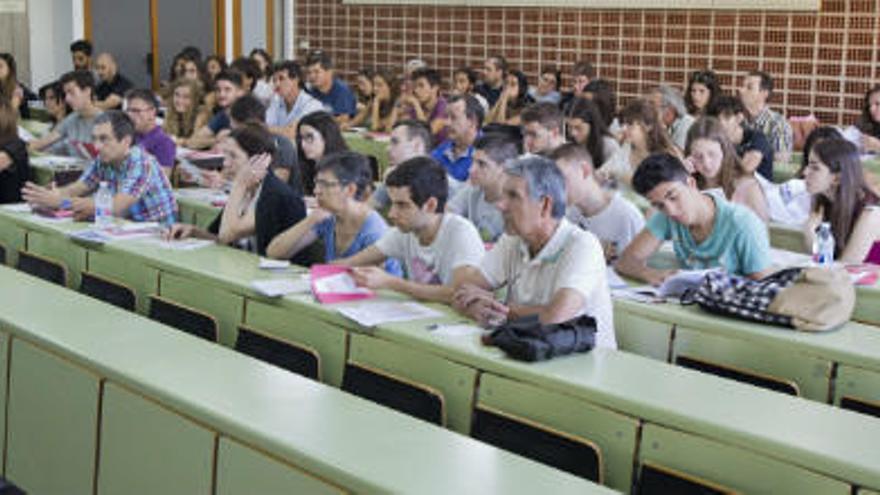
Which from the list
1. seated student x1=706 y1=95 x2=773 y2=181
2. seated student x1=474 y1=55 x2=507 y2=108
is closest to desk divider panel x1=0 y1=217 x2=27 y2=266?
seated student x1=706 y1=95 x2=773 y2=181

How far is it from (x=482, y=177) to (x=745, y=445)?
3.36 metres

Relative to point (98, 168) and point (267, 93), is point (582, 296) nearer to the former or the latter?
point (98, 168)

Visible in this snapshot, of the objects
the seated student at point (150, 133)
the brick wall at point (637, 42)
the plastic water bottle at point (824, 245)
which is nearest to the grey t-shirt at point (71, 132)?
the seated student at point (150, 133)

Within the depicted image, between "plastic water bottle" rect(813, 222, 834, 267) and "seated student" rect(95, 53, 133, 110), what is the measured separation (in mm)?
8728

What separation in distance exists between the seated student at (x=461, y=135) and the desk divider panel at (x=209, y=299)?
287cm

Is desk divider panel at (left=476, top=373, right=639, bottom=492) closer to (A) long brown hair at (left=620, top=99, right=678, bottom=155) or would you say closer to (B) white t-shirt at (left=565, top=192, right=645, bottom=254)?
(B) white t-shirt at (left=565, top=192, right=645, bottom=254)

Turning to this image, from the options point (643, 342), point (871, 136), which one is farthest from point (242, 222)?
point (871, 136)

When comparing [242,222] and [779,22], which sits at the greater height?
[779,22]

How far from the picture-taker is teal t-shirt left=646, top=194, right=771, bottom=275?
4895 mm

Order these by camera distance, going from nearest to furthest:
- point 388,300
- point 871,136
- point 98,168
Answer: point 388,300 < point 98,168 < point 871,136

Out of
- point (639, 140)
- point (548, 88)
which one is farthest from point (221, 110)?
point (639, 140)

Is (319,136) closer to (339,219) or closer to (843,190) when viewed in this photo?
(339,219)

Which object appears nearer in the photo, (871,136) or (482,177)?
(482,177)

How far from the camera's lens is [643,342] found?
4.55m
